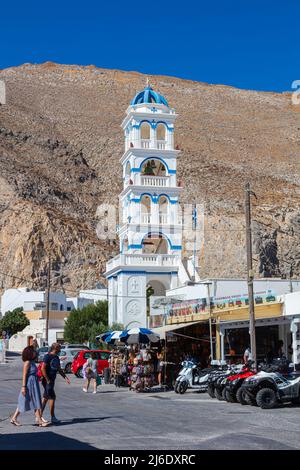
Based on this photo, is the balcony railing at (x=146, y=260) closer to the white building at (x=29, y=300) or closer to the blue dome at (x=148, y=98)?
the blue dome at (x=148, y=98)

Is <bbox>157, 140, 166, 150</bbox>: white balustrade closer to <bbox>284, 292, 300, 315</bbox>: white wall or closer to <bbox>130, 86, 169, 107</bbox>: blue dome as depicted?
<bbox>130, 86, 169, 107</bbox>: blue dome

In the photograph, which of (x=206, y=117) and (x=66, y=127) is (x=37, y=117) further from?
(x=206, y=117)

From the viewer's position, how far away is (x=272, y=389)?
17.8 meters

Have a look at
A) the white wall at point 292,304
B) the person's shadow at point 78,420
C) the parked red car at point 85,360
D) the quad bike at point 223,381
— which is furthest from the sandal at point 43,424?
the parked red car at point 85,360

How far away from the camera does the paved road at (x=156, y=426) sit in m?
11.4

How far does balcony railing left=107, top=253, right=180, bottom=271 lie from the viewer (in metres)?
43.7

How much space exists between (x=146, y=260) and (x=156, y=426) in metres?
30.5

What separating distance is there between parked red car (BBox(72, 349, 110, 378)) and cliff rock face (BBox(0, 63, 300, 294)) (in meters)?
41.9

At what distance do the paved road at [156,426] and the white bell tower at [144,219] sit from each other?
2187 centimetres

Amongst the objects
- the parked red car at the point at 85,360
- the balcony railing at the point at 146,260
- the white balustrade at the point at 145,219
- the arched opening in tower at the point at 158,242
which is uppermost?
the white balustrade at the point at 145,219

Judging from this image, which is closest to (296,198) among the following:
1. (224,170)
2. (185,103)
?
(224,170)

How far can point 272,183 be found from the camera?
347 feet

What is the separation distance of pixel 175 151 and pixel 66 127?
86466 mm

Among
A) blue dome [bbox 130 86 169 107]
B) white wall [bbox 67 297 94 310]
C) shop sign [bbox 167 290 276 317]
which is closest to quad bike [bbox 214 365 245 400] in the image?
shop sign [bbox 167 290 276 317]
